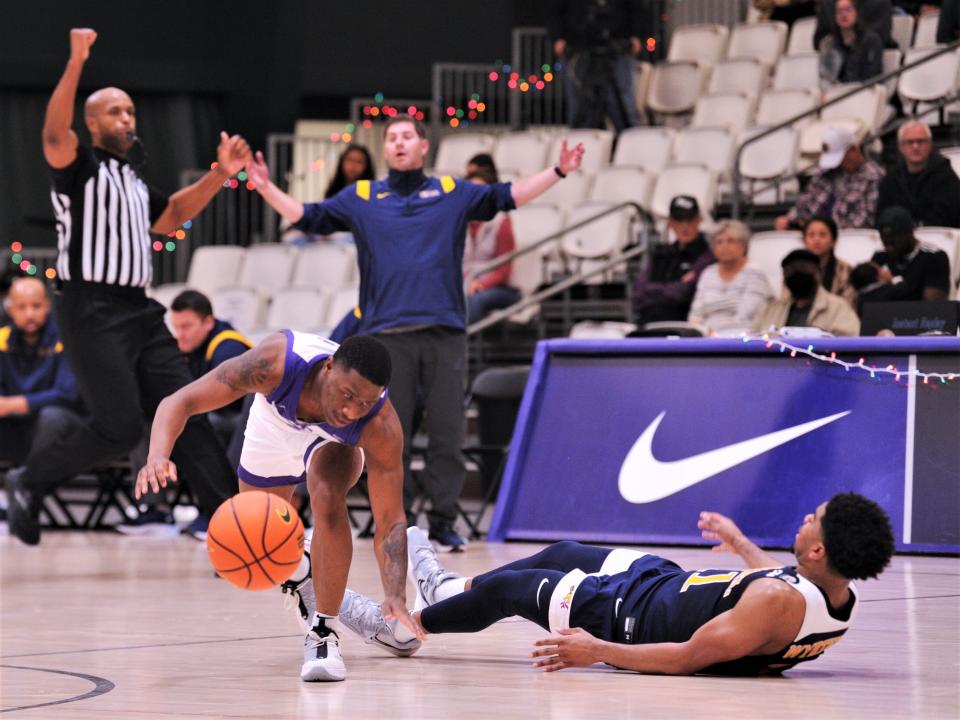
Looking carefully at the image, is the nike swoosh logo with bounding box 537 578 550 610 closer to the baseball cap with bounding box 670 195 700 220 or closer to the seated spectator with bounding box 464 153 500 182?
the baseball cap with bounding box 670 195 700 220

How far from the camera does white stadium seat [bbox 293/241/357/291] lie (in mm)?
15109

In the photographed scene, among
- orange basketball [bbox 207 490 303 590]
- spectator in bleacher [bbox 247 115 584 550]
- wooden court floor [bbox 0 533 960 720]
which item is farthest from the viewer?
spectator in bleacher [bbox 247 115 584 550]

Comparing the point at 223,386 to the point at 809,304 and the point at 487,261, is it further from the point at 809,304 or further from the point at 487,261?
the point at 487,261

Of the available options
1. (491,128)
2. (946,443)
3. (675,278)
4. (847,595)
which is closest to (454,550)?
(946,443)

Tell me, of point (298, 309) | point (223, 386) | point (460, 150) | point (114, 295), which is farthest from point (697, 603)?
point (460, 150)

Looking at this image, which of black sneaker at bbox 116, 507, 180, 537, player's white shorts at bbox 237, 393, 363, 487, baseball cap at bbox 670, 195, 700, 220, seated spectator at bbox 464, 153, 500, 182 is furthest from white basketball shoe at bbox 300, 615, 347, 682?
seated spectator at bbox 464, 153, 500, 182

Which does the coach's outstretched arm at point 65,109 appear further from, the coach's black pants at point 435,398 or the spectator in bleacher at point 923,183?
the spectator in bleacher at point 923,183

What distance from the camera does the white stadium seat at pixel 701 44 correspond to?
16.9m

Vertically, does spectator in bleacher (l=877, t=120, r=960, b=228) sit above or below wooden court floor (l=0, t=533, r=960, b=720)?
above

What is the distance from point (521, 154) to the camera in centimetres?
1565

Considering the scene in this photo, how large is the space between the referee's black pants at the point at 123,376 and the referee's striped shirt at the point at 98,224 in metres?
0.09

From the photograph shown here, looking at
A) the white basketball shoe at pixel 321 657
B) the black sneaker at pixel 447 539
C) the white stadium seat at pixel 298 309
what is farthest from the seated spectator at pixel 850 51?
the white basketball shoe at pixel 321 657

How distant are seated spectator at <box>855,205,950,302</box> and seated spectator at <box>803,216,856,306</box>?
247 mm

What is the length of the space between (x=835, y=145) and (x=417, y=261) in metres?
4.59
